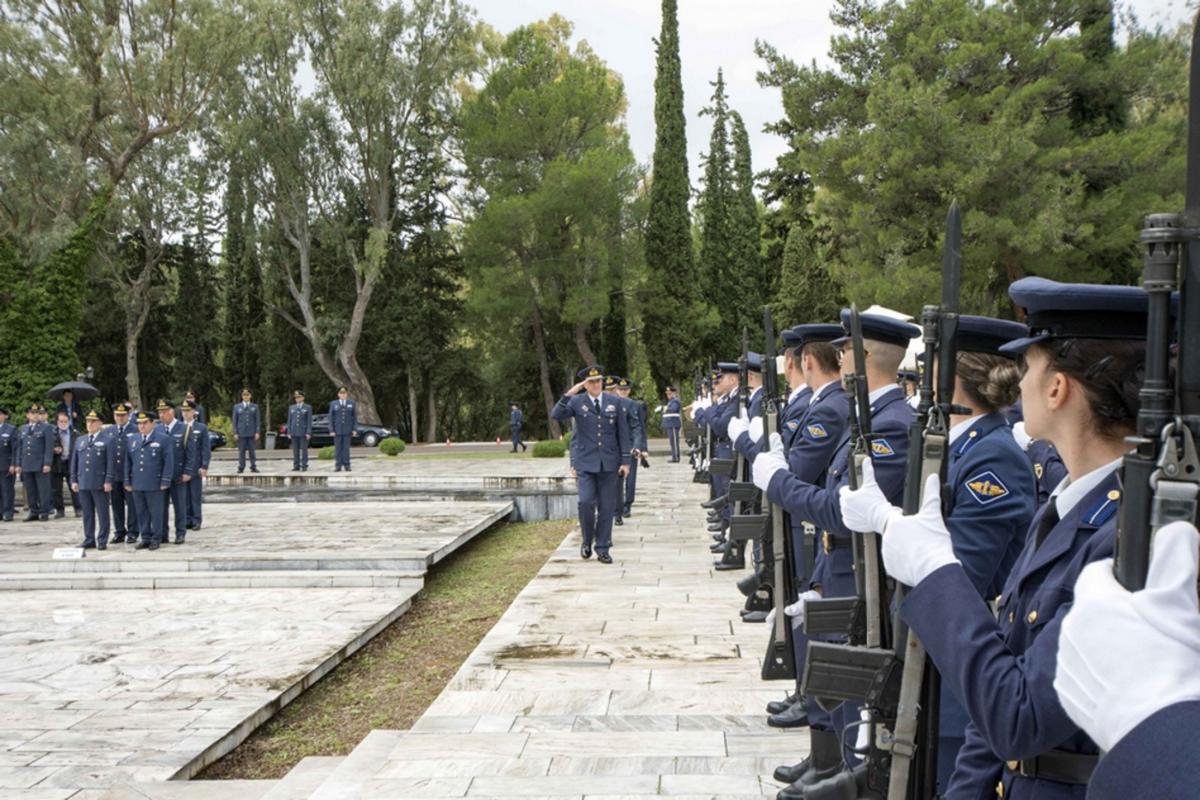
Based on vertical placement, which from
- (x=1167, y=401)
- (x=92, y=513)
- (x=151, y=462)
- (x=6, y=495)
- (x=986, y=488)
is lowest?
(x=6, y=495)

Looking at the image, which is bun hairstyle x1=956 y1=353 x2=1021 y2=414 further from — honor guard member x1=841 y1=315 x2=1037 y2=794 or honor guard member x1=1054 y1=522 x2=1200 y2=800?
honor guard member x1=1054 y1=522 x2=1200 y2=800

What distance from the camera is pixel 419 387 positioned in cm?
4119

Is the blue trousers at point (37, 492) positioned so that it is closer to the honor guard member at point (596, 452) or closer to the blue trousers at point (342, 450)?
the blue trousers at point (342, 450)

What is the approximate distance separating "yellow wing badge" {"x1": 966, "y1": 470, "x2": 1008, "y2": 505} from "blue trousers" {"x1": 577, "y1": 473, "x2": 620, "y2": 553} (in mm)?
7338

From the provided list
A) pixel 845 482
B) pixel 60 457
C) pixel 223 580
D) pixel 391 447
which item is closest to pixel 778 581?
pixel 845 482

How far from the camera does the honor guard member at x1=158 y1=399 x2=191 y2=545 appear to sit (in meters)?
12.0

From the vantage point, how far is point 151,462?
11742 mm

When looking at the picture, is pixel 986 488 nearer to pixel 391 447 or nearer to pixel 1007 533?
pixel 1007 533

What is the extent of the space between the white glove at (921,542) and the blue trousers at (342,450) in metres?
20.9

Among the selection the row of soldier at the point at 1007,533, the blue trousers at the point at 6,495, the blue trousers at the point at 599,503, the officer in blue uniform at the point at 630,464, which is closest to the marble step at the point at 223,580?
the blue trousers at the point at 599,503

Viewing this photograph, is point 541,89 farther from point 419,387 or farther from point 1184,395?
point 1184,395

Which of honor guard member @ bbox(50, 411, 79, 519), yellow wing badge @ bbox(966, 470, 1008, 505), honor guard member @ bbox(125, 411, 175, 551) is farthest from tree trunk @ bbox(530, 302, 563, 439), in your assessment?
yellow wing badge @ bbox(966, 470, 1008, 505)

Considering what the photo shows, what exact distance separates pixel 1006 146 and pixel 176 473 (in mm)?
14717

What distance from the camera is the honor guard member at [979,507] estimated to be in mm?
2598
